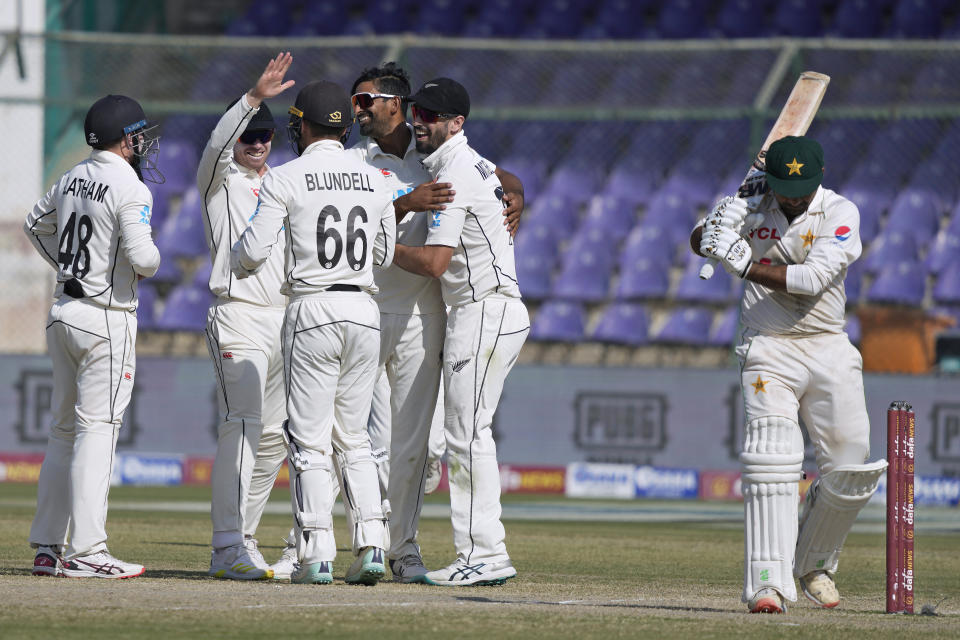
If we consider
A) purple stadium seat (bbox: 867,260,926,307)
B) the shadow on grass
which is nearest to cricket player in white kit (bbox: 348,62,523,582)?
the shadow on grass

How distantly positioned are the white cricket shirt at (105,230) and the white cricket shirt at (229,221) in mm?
392

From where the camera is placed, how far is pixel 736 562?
8.87 metres

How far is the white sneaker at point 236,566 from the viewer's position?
702cm

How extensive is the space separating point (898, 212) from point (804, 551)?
457 inches

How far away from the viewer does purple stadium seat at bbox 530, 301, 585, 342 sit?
1692 centimetres

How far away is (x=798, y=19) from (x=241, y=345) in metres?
15.4

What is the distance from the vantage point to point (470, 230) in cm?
707

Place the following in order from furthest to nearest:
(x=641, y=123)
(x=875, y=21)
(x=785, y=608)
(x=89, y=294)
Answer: (x=875, y=21) → (x=641, y=123) → (x=89, y=294) → (x=785, y=608)

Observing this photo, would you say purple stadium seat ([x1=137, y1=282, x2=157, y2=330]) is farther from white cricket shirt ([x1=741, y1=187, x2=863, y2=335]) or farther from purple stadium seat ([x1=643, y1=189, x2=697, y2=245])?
white cricket shirt ([x1=741, y1=187, x2=863, y2=335])

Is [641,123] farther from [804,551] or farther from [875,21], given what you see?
[804,551]

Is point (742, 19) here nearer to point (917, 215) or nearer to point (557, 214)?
point (557, 214)

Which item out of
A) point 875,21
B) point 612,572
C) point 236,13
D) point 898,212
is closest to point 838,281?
point 612,572

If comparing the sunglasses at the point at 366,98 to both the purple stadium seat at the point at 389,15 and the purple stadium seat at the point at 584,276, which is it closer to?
the purple stadium seat at the point at 584,276

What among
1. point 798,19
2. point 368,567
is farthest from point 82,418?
point 798,19
